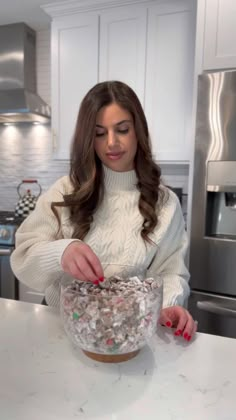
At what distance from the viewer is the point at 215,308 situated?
61.5 inches

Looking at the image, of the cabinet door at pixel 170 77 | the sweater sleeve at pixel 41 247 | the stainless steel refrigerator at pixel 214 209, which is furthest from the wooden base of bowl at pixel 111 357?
the cabinet door at pixel 170 77

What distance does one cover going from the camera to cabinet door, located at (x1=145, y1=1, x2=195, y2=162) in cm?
194

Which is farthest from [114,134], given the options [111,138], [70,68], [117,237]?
[70,68]

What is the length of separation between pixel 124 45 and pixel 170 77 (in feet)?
1.29

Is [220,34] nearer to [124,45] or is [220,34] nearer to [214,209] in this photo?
[124,45]

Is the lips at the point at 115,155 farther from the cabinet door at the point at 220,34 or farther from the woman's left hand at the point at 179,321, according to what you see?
the cabinet door at the point at 220,34

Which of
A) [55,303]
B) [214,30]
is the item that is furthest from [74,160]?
[214,30]

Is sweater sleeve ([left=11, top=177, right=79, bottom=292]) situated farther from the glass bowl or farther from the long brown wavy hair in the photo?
the glass bowl

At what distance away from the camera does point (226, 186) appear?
1522 millimetres

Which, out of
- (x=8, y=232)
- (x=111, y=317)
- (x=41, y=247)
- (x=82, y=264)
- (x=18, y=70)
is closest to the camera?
(x=111, y=317)

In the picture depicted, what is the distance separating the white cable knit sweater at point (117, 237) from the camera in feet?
2.98

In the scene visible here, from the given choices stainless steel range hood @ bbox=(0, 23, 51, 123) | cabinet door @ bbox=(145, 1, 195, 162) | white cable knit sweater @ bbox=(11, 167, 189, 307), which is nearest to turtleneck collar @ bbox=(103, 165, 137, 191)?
white cable knit sweater @ bbox=(11, 167, 189, 307)

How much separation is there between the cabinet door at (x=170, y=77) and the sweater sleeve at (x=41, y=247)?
1.12 metres

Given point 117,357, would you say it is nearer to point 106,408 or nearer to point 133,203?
point 106,408
